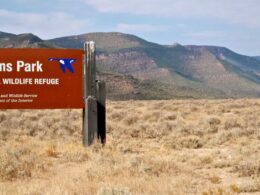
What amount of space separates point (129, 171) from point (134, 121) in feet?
47.6

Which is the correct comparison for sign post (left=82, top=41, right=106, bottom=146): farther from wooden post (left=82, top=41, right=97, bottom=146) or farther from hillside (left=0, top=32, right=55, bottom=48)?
hillside (left=0, top=32, right=55, bottom=48)

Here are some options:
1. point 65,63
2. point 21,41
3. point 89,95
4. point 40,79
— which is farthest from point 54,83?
point 21,41

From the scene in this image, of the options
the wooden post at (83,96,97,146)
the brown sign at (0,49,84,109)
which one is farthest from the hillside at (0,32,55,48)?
the wooden post at (83,96,97,146)

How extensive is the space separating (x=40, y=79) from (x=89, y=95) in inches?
53.3

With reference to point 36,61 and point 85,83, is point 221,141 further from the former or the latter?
point 36,61

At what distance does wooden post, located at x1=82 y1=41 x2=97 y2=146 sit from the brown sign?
0.17 m

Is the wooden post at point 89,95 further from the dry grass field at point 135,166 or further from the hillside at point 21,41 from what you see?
the hillside at point 21,41

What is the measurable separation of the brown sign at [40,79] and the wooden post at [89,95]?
17cm

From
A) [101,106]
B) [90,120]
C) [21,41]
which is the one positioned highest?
[21,41]

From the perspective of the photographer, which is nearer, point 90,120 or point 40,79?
point 40,79

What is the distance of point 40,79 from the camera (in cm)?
1392

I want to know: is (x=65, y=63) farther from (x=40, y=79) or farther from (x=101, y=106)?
(x=101, y=106)

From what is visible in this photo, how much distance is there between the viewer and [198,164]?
11875 millimetres

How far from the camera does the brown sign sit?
13.8m
